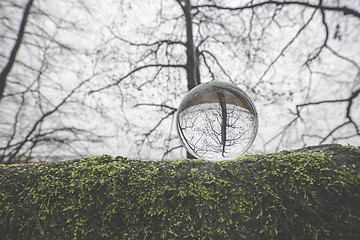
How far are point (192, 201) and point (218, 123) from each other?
2.61 ft

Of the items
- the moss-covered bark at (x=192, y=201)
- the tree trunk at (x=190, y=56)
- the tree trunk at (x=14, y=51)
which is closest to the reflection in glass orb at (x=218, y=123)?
the moss-covered bark at (x=192, y=201)

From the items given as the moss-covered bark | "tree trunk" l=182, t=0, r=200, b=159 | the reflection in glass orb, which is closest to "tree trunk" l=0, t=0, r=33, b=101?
"tree trunk" l=182, t=0, r=200, b=159

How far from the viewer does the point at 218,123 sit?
183 centimetres

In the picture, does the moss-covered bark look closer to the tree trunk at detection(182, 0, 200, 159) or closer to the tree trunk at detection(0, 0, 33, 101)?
the tree trunk at detection(182, 0, 200, 159)

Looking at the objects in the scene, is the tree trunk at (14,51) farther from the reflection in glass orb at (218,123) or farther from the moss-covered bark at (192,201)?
the reflection in glass orb at (218,123)

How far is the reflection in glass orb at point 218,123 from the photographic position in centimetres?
183

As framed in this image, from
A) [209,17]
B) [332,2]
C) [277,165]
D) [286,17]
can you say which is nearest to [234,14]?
[209,17]

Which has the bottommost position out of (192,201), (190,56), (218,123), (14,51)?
(192,201)

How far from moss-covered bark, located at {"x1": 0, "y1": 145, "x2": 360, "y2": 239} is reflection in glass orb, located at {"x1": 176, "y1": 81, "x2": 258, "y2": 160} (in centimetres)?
42

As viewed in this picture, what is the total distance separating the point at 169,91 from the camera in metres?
5.79

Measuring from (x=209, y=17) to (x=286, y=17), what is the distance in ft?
7.47

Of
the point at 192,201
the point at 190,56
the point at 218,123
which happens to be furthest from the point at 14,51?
the point at 192,201

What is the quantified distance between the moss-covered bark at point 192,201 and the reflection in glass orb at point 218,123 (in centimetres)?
42

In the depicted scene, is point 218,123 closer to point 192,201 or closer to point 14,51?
point 192,201
